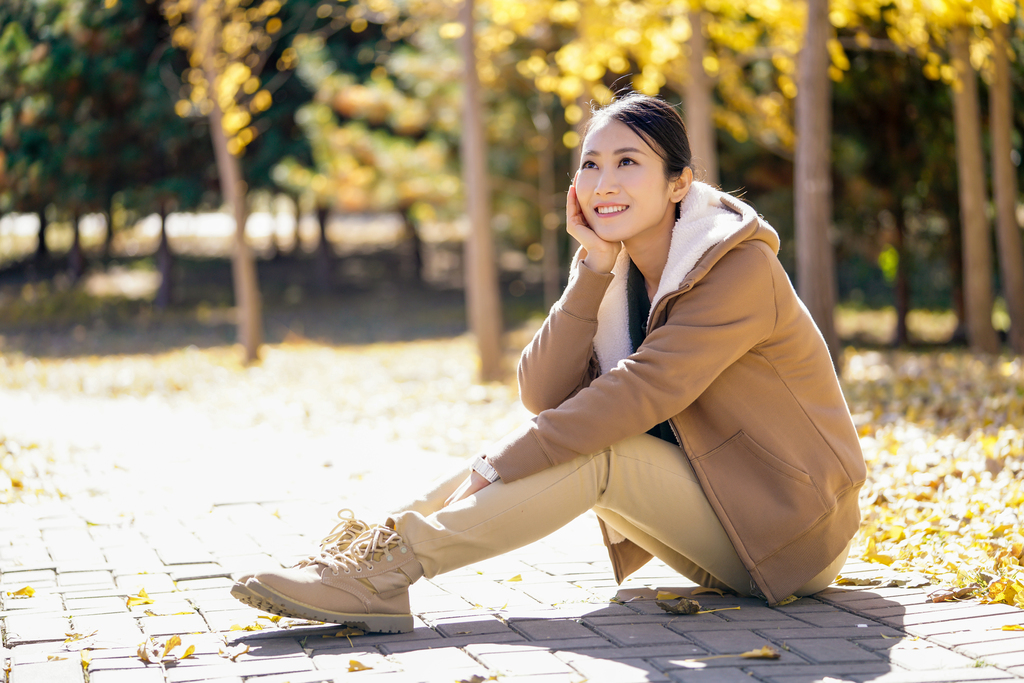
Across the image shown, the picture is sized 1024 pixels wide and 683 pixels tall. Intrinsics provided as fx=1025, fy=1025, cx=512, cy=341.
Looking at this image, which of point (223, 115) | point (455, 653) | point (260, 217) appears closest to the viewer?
point (455, 653)

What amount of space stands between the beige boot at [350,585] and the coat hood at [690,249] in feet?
2.86

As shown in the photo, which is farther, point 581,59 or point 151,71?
point 151,71

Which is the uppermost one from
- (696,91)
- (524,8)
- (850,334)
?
(524,8)

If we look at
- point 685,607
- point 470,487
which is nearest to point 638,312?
point 470,487

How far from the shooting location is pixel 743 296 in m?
2.75

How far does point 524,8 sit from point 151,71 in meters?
10.5

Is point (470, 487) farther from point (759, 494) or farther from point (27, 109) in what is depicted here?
point (27, 109)

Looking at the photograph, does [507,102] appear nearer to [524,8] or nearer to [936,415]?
[524,8]

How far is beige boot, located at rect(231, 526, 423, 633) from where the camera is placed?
2.58 meters

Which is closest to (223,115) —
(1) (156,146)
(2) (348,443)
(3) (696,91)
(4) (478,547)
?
(3) (696,91)

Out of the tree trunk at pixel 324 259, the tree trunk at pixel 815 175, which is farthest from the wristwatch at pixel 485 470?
the tree trunk at pixel 324 259

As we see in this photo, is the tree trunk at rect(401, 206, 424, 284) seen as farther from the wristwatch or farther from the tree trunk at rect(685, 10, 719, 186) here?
the wristwatch

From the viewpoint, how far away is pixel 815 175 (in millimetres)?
7781

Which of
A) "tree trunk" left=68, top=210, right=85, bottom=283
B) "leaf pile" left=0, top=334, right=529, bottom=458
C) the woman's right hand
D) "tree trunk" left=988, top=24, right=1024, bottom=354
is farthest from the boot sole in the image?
"tree trunk" left=68, top=210, right=85, bottom=283
